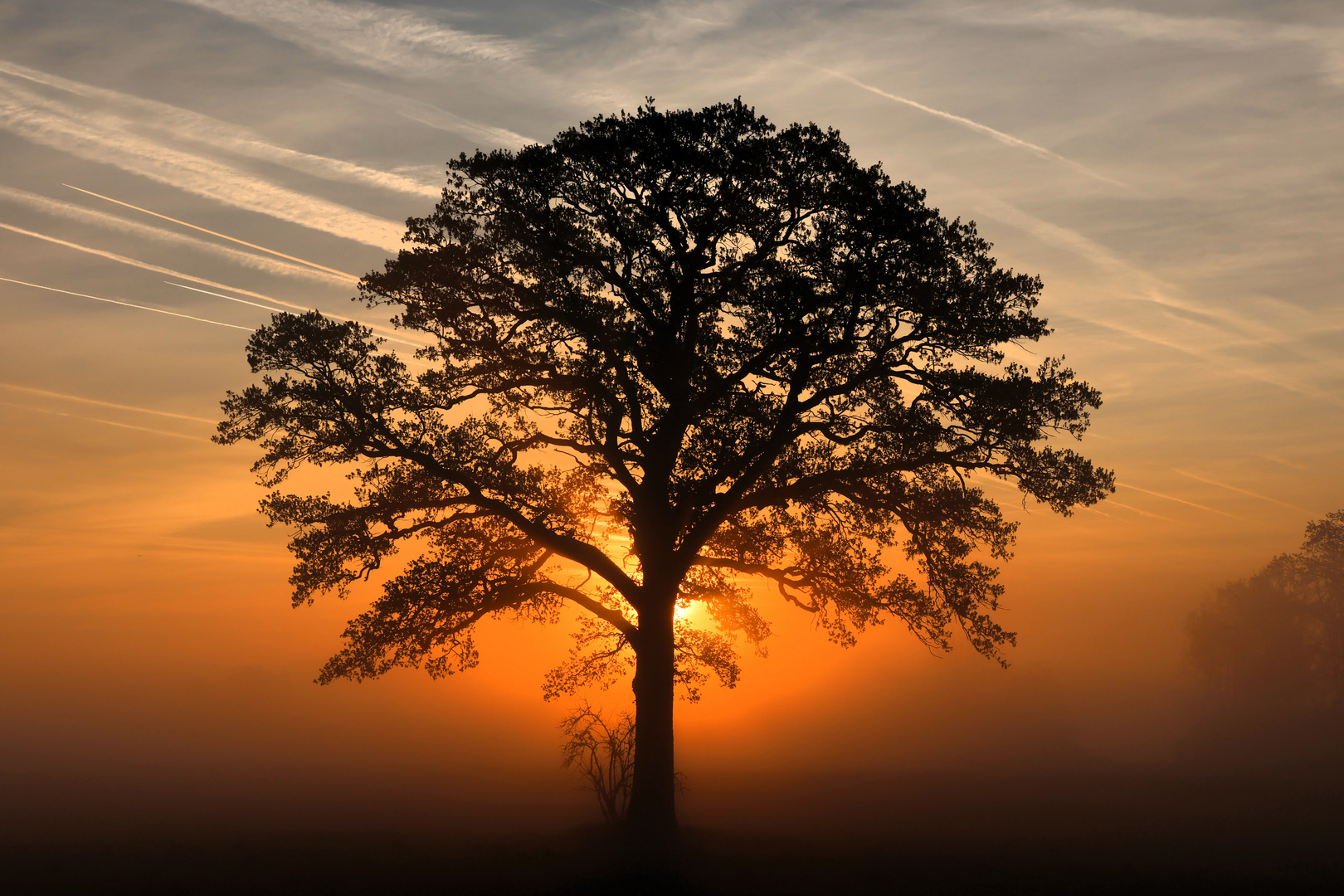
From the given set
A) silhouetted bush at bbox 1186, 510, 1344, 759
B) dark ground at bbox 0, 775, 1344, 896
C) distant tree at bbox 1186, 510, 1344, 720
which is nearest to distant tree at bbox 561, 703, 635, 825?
dark ground at bbox 0, 775, 1344, 896

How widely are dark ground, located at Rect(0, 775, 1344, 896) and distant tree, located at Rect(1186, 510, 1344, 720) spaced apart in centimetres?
4352

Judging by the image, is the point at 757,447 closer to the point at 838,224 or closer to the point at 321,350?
the point at 838,224

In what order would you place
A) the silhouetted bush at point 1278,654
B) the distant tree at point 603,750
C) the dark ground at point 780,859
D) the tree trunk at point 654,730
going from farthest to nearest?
the silhouetted bush at point 1278,654 → the distant tree at point 603,750 → the tree trunk at point 654,730 → the dark ground at point 780,859

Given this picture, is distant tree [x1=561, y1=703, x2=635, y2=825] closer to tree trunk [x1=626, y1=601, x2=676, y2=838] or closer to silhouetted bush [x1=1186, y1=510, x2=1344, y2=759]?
tree trunk [x1=626, y1=601, x2=676, y2=838]

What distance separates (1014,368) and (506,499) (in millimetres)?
11190

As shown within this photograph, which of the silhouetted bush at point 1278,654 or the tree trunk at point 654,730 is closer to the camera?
the tree trunk at point 654,730

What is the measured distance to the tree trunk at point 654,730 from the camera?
16938 millimetres

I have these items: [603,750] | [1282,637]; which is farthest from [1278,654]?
[603,750]

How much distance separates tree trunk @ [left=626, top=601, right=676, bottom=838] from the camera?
16938 millimetres

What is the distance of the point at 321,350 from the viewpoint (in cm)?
1628

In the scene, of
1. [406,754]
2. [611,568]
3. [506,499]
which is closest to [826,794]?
[611,568]

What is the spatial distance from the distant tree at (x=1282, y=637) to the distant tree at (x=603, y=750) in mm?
60051

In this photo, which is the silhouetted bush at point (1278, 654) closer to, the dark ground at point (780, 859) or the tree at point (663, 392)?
the dark ground at point (780, 859)

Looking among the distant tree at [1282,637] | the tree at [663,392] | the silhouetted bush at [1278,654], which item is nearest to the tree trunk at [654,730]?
the tree at [663,392]
